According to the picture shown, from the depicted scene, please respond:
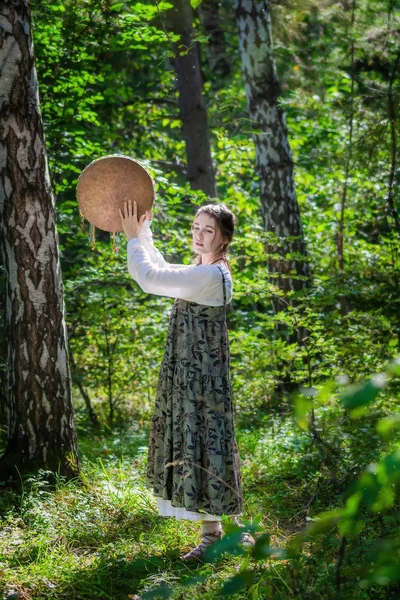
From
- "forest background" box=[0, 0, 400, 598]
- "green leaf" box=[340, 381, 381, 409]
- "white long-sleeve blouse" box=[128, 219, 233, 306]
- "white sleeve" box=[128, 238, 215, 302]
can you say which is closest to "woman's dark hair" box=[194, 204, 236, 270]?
"white long-sleeve blouse" box=[128, 219, 233, 306]

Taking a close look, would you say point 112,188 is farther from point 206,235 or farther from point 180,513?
point 180,513

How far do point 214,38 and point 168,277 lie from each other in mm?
10331

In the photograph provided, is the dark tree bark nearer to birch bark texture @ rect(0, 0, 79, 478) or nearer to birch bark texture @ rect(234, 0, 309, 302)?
birch bark texture @ rect(234, 0, 309, 302)

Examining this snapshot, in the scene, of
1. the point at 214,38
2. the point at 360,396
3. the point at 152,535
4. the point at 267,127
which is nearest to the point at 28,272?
the point at 152,535

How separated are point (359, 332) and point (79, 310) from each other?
123 inches

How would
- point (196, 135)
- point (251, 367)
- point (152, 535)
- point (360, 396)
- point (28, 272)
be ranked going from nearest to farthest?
point (360, 396)
point (152, 535)
point (28, 272)
point (251, 367)
point (196, 135)

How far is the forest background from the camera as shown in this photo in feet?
10.0

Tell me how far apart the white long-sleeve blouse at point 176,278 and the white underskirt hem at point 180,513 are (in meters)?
1.17

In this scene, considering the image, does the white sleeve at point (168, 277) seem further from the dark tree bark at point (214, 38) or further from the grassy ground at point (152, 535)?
the dark tree bark at point (214, 38)

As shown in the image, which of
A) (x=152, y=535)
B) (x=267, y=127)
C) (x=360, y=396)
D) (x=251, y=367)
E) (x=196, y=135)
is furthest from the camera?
(x=196, y=135)

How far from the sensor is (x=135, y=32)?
23.8 feet

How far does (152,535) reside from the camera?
14.2ft

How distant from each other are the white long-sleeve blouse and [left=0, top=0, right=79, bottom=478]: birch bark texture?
3.74 ft

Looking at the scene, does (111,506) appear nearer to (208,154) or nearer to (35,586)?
(35,586)
